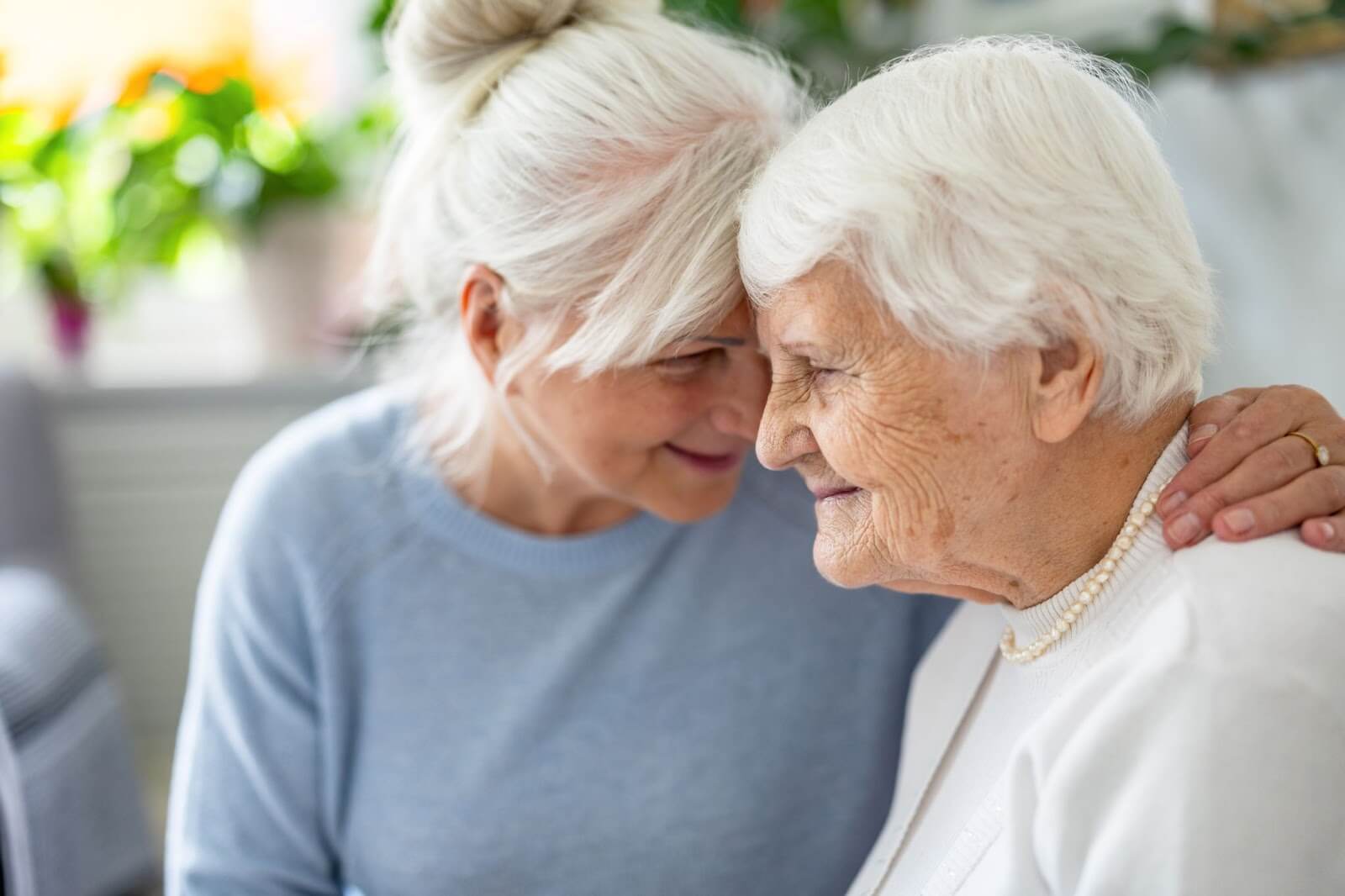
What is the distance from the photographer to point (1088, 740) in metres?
0.84

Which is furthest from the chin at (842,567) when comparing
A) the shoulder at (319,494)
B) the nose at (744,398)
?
the shoulder at (319,494)

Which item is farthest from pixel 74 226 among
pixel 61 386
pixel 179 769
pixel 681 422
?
pixel 681 422

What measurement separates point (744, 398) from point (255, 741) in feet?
2.25

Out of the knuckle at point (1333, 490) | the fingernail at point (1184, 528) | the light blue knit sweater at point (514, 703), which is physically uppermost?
the knuckle at point (1333, 490)

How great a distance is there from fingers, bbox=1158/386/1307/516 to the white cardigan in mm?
25

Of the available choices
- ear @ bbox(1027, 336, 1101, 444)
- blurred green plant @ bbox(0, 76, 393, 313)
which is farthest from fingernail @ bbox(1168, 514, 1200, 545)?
blurred green plant @ bbox(0, 76, 393, 313)

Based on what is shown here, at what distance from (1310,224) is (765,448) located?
1.16 metres

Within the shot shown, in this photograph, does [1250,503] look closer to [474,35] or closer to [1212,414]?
[1212,414]

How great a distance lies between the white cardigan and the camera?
79 centimetres

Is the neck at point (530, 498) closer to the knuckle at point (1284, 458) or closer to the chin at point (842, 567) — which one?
the chin at point (842, 567)

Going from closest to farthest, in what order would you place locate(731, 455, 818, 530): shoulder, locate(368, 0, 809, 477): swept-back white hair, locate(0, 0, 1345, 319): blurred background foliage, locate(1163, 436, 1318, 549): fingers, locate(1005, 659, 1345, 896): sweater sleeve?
locate(1005, 659, 1345, 896): sweater sleeve, locate(1163, 436, 1318, 549): fingers, locate(368, 0, 809, 477): swept-back white hair, locate(731, 455, 818, 530): shoulder, locate(0, 0, 1345, 319): blurred background foliage

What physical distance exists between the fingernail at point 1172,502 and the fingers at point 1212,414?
1.8 inches

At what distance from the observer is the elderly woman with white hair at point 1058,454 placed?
0.80 metres

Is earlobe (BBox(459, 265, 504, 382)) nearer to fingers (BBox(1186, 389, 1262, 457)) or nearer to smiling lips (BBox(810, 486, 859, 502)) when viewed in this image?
smiling lips (BBox(810, 486, 859, 502))
